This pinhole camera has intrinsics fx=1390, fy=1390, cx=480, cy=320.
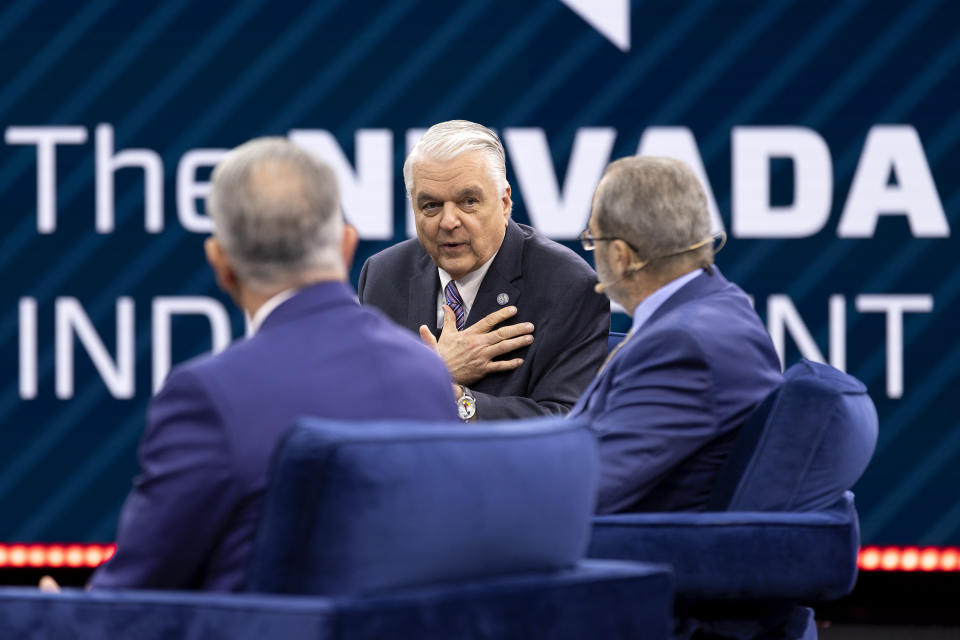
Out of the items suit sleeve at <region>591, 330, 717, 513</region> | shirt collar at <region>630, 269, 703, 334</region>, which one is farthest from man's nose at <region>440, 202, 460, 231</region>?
suit sleeve at <region>591, 330, 717, 513</region>

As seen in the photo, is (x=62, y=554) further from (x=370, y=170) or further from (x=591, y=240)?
(x=591, y=240)

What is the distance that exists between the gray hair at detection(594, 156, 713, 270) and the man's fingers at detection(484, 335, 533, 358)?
0.48 m

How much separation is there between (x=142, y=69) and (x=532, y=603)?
11.1 feet

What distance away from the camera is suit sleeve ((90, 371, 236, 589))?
5.41ft

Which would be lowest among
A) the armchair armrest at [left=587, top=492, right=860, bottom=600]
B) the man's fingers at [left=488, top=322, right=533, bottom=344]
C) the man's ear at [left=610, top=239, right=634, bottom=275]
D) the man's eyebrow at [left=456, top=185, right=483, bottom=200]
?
the armchair armrest at [left=587, top=492, right=860, bottom=600]

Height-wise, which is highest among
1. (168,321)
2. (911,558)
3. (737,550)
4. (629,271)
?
(629,271)

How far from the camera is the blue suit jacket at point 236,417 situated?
1.66 metres

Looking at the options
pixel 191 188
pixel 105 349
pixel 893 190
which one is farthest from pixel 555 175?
pixel 105 349

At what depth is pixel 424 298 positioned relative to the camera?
11.0 ft

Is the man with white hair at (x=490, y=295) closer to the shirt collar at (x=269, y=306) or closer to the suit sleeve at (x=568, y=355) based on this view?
the suit sleeve at (x=568, y=355)

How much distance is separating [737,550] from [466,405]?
0.77 m

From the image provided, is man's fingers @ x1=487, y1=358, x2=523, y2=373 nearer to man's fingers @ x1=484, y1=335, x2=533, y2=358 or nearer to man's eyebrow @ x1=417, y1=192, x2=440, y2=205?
man's fingers @ x1=484, y1=335, x2=533, y2=358

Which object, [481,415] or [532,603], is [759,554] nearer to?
[481,415]

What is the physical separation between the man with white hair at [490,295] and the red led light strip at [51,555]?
5.70ft
